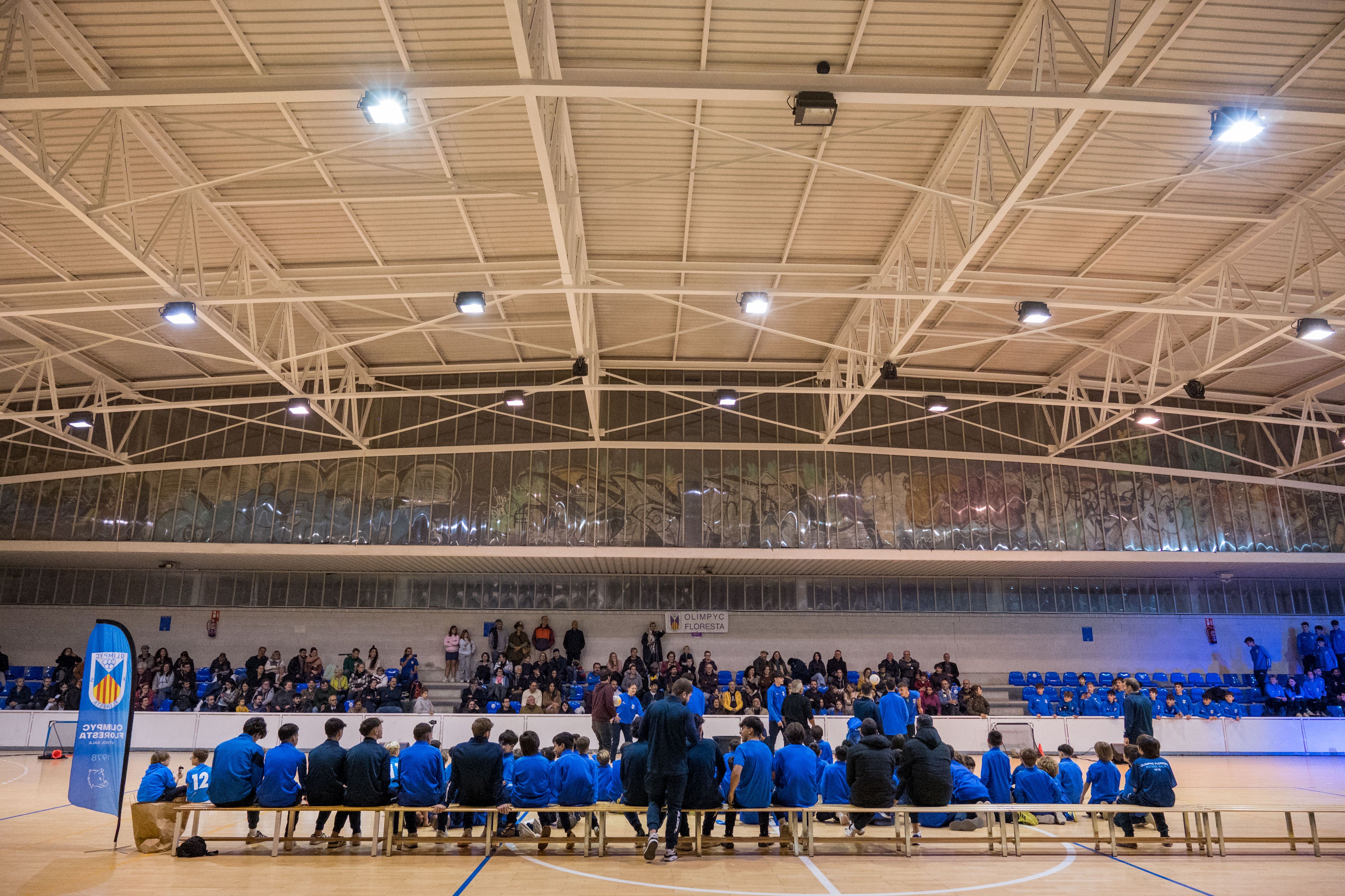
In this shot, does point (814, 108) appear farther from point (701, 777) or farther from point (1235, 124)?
point (701, 777)


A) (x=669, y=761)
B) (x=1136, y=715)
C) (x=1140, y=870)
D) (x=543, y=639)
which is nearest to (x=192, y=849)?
(x=669, y=761)

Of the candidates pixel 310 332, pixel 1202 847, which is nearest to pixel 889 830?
pixel 1202 847

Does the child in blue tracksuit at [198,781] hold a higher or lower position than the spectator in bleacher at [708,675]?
lower

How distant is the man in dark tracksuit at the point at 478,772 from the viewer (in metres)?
10.5

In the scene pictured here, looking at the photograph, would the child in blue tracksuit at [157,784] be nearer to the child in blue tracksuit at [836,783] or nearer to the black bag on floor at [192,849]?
the black bag on floor at [192,849]

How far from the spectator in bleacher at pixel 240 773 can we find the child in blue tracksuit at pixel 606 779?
14.4 ft

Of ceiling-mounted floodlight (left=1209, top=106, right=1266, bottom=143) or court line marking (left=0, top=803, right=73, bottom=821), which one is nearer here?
ceiling-mounted floodlight (left=1209, top=106, right=1266, bottom=143)

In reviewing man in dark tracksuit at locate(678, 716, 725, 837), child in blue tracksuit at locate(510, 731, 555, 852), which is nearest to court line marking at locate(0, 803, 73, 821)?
child in blue tracksuit at locate(510, 731, 555, 852)

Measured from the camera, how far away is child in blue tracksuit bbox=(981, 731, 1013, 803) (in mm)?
12297

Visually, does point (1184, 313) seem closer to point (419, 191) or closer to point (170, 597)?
point (419, 191)

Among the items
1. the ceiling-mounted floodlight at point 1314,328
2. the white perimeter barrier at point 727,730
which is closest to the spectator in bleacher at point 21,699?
the white perimeter barrier at point 727,730

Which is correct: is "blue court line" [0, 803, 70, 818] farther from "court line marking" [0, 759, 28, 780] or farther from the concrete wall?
the concrete wall

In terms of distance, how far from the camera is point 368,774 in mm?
10680

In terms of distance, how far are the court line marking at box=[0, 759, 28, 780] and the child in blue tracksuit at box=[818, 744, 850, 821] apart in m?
15.5
